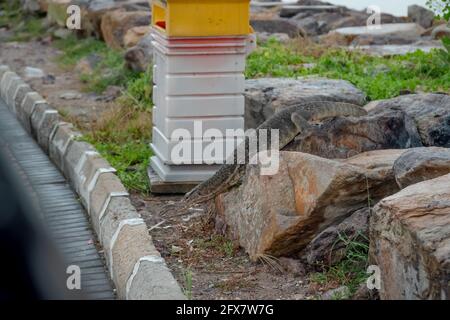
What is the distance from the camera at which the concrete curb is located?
431cm

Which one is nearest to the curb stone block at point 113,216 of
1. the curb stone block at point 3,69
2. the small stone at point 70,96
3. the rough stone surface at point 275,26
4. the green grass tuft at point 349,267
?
the green grass tuft at point 349,267

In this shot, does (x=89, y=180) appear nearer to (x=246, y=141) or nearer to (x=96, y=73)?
(x=246, y=141)

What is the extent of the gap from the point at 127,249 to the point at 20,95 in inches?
230

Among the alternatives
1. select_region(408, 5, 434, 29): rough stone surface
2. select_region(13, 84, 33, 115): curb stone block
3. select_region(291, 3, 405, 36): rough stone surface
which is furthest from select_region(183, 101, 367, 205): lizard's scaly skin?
select_region(408, 5, 434, 29): rough stone surface

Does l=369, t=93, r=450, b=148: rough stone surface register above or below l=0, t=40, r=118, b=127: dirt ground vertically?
above

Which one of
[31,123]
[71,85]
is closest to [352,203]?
[31,123]

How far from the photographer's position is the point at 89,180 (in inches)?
263

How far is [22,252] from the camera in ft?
2.96

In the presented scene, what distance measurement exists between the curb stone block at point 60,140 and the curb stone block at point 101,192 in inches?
58.0

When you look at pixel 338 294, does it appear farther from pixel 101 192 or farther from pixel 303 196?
pixel 101 192

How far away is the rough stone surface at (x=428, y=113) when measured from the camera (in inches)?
209

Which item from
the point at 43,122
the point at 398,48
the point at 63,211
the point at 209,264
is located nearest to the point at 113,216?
the point at 209,264

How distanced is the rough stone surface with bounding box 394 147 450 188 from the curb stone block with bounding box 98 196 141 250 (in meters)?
1.86

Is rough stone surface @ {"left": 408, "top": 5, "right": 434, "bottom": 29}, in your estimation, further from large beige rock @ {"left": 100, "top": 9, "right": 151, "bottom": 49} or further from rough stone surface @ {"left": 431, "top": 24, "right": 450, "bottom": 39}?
large beige rock @ {"left": 100, "top": 9, "right": 151, "bottom": 49}
